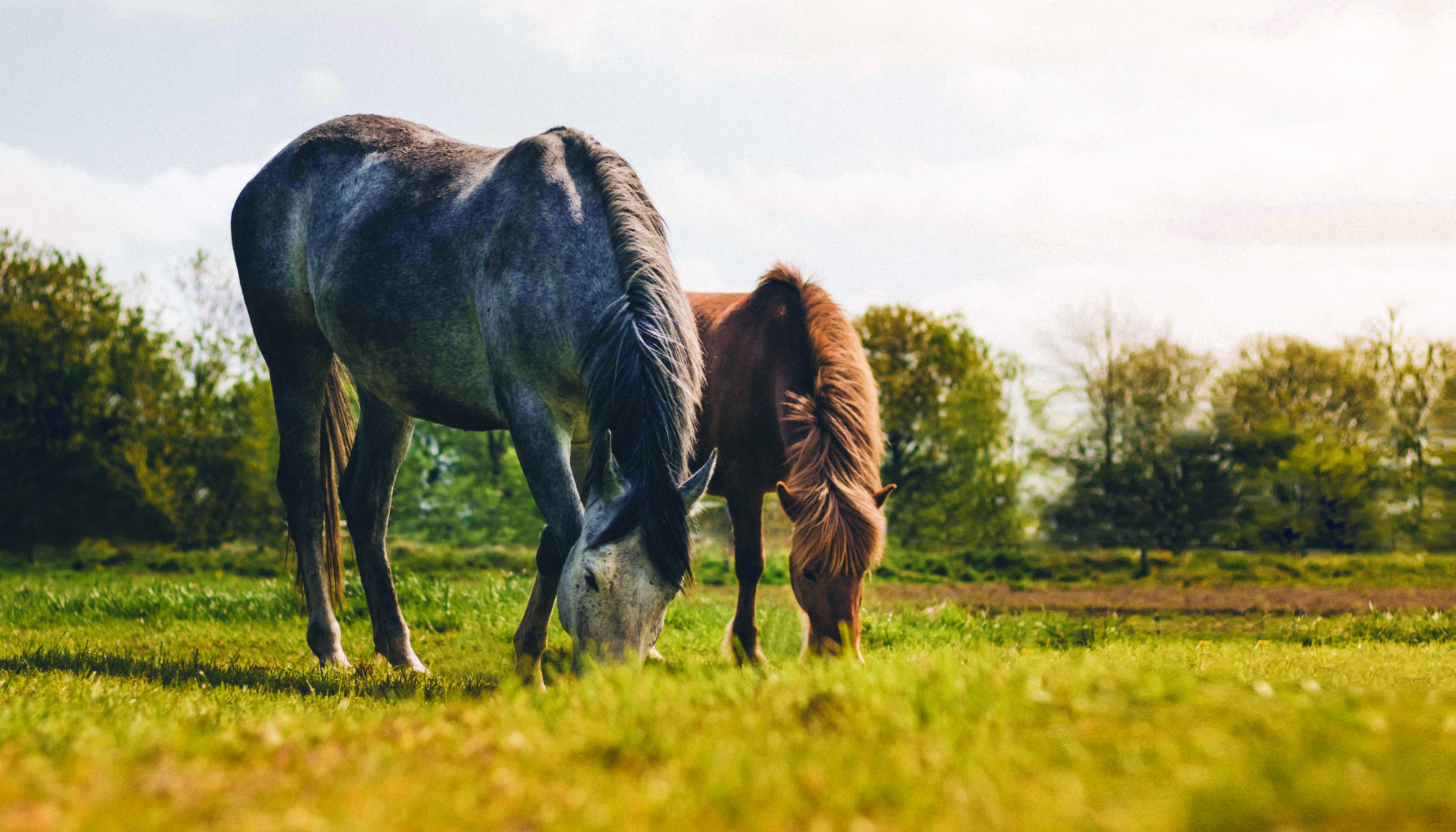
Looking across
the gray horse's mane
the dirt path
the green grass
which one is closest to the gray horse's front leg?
the gray horse's mane

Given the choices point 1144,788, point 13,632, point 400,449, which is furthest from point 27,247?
point 1144,788

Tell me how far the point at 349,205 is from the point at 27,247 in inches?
959

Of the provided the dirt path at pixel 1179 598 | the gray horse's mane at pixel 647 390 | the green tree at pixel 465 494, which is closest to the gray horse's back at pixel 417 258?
the gray horse's mane at pixel 647 390

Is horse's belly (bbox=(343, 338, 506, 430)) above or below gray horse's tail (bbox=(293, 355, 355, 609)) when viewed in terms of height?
above

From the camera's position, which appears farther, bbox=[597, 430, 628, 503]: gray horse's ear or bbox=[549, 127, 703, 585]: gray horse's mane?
bbox=[597, 430, 628, 503]: gray horse's ear

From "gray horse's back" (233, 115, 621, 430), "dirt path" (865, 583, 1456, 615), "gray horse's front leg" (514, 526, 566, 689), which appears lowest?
"dirt path" (865, 583, 1456, 615)

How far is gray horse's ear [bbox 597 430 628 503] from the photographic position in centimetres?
425

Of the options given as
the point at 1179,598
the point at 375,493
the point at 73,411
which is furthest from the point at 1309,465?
the point at 73,411

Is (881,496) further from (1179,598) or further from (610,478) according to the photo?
(1179,598)

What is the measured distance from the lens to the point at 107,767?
2174 millimetres

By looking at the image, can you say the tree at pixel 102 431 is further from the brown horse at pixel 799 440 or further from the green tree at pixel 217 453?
the brown horse at pixel 799 440

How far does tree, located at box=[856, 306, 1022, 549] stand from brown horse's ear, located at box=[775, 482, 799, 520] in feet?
73.3

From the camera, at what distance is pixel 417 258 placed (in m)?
5.89

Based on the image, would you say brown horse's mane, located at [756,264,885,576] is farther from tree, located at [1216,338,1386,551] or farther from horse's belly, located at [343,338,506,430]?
tree, located at [1216,338,1386,551]
